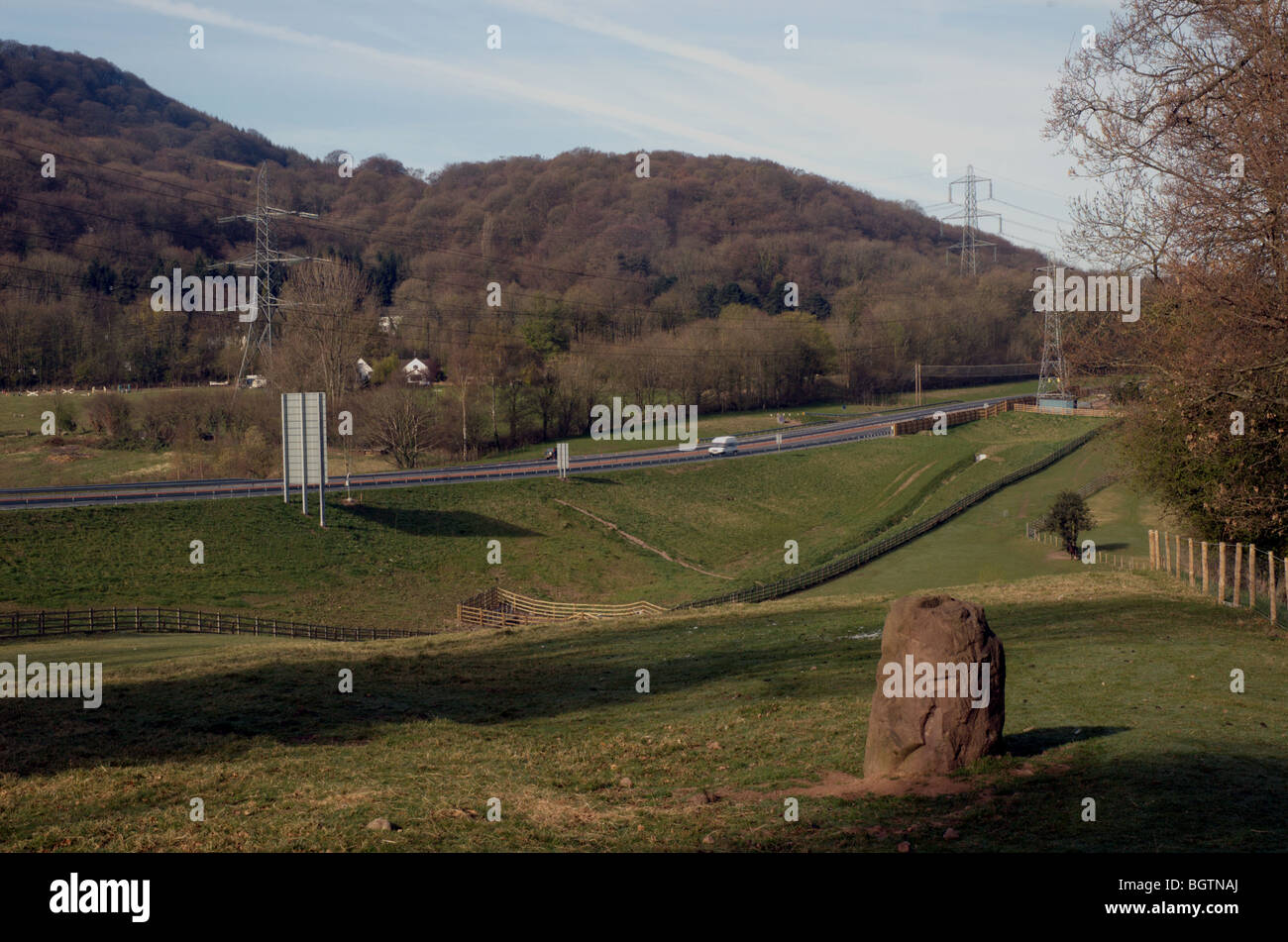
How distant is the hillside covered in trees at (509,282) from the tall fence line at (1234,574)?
62.8 metres

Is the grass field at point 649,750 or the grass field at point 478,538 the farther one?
the grass field at point 478,538

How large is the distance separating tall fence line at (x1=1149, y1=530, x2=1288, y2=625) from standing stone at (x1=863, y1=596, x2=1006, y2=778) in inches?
621

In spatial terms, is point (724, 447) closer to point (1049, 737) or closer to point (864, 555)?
point (864, 555)

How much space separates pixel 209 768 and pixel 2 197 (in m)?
130

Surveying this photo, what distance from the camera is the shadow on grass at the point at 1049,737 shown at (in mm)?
12831

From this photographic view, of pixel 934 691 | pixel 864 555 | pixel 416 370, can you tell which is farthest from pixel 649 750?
pixel 416 370

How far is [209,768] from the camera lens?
562 inches

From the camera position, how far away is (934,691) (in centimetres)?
1164

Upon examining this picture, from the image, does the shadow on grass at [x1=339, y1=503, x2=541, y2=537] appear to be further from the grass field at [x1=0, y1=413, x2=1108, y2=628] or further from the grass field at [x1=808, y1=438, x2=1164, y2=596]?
the grass field at [x1=808, y1=438, x2=1164, y2=596]

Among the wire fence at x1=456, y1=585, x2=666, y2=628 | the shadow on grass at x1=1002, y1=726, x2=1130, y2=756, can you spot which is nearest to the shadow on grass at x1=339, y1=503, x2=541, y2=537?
the wire fence at x1=456, y1=585, x2=666, y2=628

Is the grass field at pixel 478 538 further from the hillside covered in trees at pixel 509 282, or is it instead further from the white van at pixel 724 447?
the hillside covered in trees at pixel 509 282

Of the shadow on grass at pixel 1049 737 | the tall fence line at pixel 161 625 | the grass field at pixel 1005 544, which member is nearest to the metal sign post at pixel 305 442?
the tall fence line at pixel 161 625

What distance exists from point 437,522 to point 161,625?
22803 millimetres
